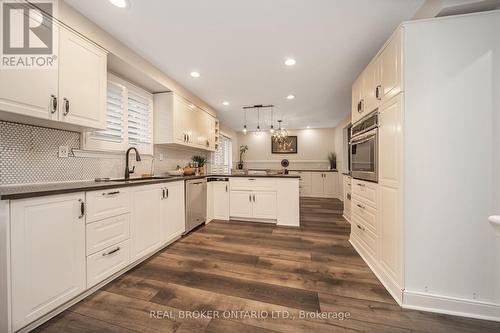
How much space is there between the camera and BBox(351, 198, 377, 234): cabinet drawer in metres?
1.92

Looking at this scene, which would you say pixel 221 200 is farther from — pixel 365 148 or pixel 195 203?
pixel 365 148

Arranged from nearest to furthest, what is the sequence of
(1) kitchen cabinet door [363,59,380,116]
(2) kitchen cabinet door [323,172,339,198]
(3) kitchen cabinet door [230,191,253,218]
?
(1) kitchen cabinet door [363,59,380,116] < (3) kitchen cabinet door [230,191,253,218] < (2) kitchen cabinet door [323,172,339,198]

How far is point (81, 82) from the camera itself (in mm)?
1662

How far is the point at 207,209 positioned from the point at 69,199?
2.36 metres

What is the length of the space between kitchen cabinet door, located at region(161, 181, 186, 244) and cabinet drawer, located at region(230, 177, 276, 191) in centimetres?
113

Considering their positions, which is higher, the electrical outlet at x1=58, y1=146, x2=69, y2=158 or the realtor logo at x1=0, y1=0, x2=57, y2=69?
the realtor logo at x1=0, y1=0, x2=57, y2=69

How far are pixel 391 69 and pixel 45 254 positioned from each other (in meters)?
2.98

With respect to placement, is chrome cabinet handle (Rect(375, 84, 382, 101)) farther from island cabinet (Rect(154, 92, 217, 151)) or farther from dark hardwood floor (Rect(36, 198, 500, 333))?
island cabinet (Rect(154, 92, 217, 151))

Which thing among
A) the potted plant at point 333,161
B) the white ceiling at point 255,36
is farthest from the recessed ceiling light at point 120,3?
the potted plant at point 333,161

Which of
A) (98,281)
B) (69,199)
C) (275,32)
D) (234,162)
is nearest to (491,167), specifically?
(275,32)

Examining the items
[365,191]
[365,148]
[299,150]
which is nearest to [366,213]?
[365,191]

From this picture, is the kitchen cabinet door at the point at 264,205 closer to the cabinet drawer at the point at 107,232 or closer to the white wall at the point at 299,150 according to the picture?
the cabinet drawer at the point at 107,232

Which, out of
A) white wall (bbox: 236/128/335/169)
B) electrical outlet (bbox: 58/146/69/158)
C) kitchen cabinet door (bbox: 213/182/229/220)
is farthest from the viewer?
white wall (bbox: 236/128/335/169)

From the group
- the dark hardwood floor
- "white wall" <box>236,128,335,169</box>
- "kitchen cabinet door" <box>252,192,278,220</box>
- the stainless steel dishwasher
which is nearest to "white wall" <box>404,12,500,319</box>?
the dark hardwood floor
